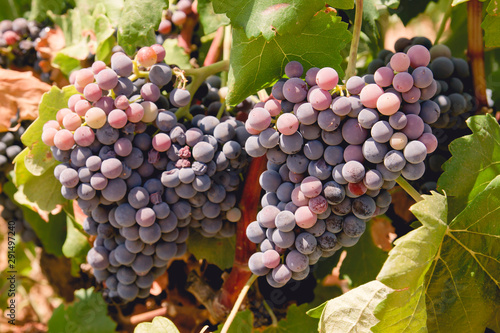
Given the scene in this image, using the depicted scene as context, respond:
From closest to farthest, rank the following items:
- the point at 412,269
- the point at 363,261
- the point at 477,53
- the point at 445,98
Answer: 1. the point at 412,269
2. the point at 445,98
3. the point at 477,53
4. the point at 363,261

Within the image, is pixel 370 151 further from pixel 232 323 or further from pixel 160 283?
pixel 160 283

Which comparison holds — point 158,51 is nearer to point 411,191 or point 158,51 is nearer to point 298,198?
point 298,198

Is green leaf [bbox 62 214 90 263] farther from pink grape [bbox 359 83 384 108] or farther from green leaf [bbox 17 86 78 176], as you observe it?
pink grape [bbox 359 83 384 108]

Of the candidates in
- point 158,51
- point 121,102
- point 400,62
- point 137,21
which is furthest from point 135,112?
point 400,62

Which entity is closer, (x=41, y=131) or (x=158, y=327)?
(x=158, y=327)

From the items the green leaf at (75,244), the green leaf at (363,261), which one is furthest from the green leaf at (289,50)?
the green leaf at (75,244)

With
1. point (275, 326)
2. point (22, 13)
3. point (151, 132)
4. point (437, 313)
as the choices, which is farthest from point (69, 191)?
point (22, 13)

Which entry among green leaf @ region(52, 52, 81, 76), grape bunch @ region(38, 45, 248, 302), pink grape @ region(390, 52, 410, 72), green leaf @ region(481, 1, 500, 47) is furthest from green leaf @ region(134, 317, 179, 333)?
green leaf @ region(481, 1, 500, 47)
